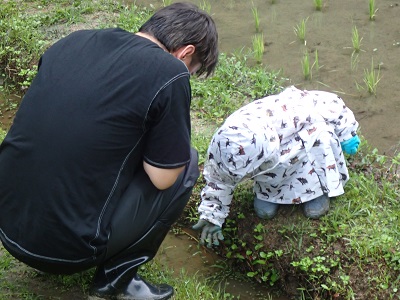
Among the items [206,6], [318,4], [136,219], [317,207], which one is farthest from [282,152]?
[206,6]

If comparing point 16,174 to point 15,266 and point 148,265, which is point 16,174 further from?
point 148,265

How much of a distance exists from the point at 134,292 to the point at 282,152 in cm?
81

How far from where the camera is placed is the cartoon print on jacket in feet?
9.23

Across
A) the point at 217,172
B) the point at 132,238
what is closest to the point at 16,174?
the point at 132,238

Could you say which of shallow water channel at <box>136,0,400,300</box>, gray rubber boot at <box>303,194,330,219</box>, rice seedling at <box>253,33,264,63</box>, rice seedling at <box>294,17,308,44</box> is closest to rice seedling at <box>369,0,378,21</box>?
shallow water channel at <box>136,0,400,300</box>

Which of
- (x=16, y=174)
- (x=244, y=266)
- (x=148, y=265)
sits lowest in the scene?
(x=244, y=266)

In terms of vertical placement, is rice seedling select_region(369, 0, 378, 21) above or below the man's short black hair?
below

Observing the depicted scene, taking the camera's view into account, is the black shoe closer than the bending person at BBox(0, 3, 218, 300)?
No

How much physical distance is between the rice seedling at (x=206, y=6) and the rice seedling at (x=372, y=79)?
53.3 inches

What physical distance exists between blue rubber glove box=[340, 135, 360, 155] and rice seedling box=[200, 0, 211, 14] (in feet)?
7.46

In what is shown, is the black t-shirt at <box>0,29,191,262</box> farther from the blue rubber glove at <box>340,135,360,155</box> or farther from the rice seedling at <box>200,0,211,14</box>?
the rice seedling at <box>200,0,211,14</box>

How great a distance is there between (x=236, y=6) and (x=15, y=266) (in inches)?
123

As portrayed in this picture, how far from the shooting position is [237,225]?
131 inches

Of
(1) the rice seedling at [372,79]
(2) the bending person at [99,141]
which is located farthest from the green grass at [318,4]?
(2) the bending person at [99,141]
